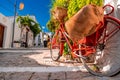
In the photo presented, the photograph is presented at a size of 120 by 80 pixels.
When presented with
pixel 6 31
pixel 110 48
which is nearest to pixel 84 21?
pixel 110 48

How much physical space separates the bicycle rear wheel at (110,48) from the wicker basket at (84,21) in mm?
439

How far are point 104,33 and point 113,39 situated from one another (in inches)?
12.8

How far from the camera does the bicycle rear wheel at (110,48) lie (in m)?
3.06

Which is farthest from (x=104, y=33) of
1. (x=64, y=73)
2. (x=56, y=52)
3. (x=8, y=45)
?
(x=8, y=45)

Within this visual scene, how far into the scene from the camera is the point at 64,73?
3.52m

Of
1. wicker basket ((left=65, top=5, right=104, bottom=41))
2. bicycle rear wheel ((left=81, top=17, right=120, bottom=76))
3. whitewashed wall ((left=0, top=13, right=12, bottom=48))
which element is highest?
whitewashed wall ((left=0, top=13, right=12, bottom=48))

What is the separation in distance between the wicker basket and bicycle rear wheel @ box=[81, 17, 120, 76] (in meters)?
0.44

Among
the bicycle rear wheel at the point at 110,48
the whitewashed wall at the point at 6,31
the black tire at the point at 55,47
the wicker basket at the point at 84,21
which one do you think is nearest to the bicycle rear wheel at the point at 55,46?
the black tire at the point at 55,47

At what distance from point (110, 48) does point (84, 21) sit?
1.02 m

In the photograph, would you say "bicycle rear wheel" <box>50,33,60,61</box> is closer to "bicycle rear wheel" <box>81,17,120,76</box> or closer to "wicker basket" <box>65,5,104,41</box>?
"bicycle rear wheel" <box>81,17,120,76</box>

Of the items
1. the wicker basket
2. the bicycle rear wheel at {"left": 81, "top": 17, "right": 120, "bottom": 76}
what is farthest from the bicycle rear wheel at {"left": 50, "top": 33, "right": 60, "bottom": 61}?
the wicker basket

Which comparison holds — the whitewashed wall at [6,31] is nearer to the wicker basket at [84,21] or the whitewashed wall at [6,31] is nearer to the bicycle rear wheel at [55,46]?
the bicycle rear wheel at [55,46]

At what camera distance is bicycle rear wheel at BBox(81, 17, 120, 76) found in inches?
120

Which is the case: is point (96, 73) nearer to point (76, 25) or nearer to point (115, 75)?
point (115, 75)
